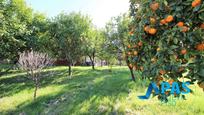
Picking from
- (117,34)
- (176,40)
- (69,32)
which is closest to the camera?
(176,40)

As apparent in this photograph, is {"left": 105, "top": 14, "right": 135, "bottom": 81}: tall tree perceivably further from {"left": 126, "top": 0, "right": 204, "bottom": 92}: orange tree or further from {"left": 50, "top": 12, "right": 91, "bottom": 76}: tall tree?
{"left": 126, "top": 0, "right": 204, "bottom": 92}: orange tree

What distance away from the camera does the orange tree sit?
2.73 meters

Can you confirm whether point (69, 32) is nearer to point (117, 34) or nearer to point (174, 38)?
point (117, 34)

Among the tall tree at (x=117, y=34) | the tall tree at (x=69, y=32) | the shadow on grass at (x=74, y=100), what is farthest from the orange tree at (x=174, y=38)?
the tall tree at (x=69, y=32)

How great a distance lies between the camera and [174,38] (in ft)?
9.20

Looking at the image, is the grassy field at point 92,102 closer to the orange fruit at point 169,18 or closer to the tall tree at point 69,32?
the tall tree at point 69,32

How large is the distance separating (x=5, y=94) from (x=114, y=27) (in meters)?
9.49

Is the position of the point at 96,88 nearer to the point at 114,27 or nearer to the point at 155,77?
the point at 114,27

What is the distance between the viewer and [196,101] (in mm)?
11258

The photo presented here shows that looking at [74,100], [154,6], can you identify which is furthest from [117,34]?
[154,6]

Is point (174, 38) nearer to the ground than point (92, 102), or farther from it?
farther from it

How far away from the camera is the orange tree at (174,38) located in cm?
273

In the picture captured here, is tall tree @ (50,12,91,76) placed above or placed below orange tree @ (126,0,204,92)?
above

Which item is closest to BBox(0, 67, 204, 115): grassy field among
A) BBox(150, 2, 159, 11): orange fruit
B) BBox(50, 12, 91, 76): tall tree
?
BBox(50, 12, 91, 76): tall tree
